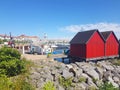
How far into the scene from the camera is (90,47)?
966 inches

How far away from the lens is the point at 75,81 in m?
12.8

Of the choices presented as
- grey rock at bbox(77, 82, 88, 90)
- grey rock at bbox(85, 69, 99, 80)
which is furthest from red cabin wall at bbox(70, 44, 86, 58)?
grey rock at bbox(77, 82, 88, 90)

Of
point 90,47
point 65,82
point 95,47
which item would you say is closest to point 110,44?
point 95,47

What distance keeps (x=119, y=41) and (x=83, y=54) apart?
983cm

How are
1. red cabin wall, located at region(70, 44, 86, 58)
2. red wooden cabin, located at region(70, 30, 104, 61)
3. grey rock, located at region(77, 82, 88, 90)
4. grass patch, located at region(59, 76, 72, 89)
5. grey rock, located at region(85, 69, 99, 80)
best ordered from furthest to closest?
red cabin wall, located at region(70, 44, 86, 58) < red wooden cabin, located at region(70, 30, 104, 61) < grey rock, located at region(85, 69, 99, 80) < grass patch, located at region(59, 76, 72, 89) < grey rock, located at region(77, 82, 88, 90)

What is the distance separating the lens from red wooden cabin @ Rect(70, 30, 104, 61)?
24312 millimetres

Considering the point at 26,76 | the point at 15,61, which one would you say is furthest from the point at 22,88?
the point at 15,61

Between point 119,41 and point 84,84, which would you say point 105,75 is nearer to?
point 84,84

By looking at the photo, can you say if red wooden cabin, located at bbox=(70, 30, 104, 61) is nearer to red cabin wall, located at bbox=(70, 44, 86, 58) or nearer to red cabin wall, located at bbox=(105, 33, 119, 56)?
red cabin wall, located at bbox=(70, 44, 86, 58)

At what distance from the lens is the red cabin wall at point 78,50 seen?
2477 centimetres

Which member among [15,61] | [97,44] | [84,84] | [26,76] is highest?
[97,44]

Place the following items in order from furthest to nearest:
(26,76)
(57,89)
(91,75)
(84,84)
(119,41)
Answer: (119,41) < (91,75) < (84,84) < (26,76) < (57,89)

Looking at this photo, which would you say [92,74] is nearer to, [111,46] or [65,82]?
[65,82]

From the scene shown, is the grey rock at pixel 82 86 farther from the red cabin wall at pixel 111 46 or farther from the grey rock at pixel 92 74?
the red cabin wall at pixel 111 46
